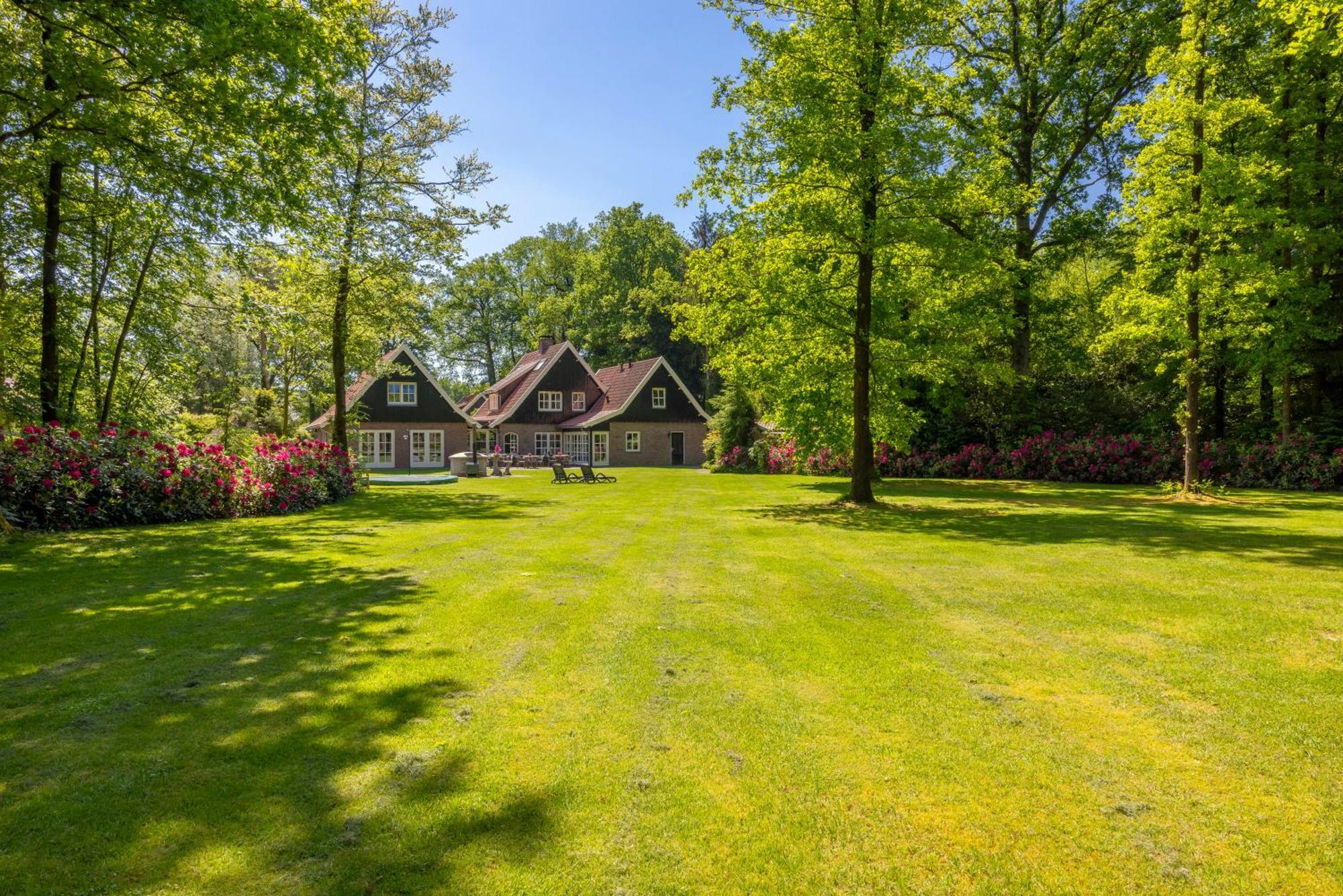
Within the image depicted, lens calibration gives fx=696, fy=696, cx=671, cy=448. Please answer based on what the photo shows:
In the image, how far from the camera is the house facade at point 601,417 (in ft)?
140

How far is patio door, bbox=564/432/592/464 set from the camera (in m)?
42.7

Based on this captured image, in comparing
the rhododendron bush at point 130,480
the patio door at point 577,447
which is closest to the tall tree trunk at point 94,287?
the rhododendron bush at point 130,480

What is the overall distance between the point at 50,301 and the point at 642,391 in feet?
104

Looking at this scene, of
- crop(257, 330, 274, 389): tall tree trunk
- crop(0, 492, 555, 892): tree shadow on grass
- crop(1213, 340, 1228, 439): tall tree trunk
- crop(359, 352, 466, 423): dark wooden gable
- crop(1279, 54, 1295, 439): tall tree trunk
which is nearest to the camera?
crop(0, 492, 555, 892): tree shadow on grass

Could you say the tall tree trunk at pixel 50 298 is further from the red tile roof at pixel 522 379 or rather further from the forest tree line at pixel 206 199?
the red tile roof at pixel 522 379

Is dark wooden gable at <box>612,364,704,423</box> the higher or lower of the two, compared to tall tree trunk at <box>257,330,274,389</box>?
lower

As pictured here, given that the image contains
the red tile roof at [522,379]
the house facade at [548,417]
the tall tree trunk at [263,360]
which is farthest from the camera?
the red tile roof at [522,379]

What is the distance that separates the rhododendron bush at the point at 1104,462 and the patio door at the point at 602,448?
14251mm

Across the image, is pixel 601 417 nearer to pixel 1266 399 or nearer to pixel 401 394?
pixel 401 394

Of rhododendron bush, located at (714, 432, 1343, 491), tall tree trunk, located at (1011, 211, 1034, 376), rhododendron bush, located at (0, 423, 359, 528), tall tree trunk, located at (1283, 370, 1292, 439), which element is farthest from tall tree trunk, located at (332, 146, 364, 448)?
tall tree trunk, located at (1283, 370, 1292, 439)

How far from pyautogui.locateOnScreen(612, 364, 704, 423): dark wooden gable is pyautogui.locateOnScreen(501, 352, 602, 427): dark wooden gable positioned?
16.3 ft

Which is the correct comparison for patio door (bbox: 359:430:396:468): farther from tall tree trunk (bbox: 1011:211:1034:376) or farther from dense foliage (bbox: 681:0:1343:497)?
tall tree trunk (bbox: 1011:211:1034:376)

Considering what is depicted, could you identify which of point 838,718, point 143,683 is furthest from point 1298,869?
point 143,683

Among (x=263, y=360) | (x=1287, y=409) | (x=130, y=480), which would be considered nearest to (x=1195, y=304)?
(x=1287, y=409)
